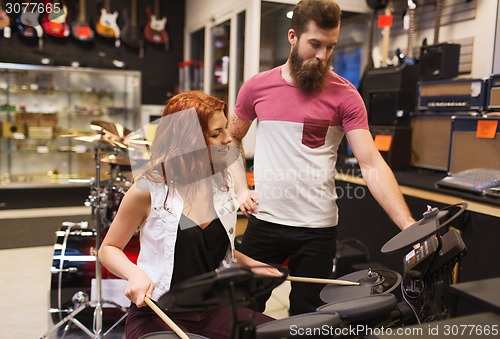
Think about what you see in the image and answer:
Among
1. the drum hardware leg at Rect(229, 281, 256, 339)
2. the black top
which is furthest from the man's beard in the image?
the drum hardware leg at Rect(229, 281, 256, 339)

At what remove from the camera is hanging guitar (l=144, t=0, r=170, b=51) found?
5.97 m

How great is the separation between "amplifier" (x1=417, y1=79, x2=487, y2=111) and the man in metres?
1.45

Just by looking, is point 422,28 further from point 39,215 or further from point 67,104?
point 39,215

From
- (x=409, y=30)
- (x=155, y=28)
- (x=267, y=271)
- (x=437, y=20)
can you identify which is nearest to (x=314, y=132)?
(x=267, y=271)

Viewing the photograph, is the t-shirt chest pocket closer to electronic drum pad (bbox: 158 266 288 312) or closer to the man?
the man

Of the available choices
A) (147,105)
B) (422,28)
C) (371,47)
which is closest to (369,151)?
(422,28)

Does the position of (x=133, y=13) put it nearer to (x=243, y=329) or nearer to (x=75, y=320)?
(x=75, y=320)

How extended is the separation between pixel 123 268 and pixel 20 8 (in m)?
5.10

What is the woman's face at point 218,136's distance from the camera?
4.57 ft

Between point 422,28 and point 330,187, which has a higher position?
point 422,28

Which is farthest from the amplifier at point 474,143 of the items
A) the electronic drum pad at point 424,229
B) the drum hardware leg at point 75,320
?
the drum hardware leg at point 75,320

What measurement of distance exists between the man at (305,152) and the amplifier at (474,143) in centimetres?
132

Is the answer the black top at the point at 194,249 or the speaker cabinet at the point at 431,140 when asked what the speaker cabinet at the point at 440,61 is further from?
the black top at the point at 194,249

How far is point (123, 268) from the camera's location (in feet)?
4.30
